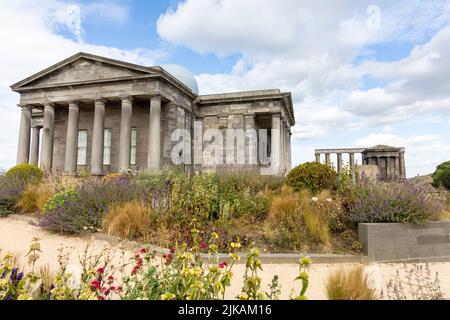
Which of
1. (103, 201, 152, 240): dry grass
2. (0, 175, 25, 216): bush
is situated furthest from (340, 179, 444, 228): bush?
(0, 175, 25, 216): bush

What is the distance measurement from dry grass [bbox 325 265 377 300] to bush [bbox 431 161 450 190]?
1177 inches

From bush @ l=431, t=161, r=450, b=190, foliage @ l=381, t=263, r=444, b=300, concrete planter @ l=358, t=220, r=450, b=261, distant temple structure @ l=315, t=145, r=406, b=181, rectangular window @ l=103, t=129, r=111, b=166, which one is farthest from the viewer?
distant temple structure @ l=315, t=145, r=406, b=181

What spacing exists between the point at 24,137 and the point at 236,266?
18085 millimetres

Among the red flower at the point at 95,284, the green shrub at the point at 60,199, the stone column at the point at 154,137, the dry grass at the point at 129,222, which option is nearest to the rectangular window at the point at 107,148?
the stone column at the point at 154,137

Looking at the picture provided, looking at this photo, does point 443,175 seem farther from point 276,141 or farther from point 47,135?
point 47,135

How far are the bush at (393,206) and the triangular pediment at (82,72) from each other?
1211cm

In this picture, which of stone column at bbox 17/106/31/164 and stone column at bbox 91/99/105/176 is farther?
stone column at bbox 17/106/31/164

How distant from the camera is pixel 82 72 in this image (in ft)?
53.8

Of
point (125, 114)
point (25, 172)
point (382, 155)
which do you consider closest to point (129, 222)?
point (25, 172)

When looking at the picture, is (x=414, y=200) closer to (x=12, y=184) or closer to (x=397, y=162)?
(x=12, y=184)

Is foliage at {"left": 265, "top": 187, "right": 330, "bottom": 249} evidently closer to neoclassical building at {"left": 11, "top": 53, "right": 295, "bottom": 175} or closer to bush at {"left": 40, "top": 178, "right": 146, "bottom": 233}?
bush at {"left": 40, "top": 178, "right": 146, "bottom": 233}

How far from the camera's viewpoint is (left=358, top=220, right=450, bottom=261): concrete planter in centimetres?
548

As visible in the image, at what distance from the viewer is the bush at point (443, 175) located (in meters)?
27.1
